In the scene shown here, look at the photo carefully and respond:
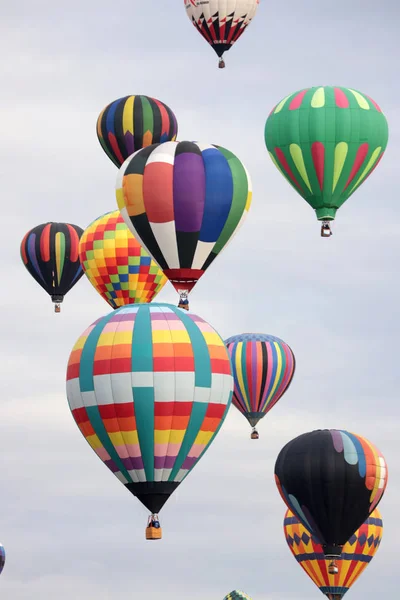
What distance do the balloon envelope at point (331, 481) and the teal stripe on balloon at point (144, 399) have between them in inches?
280

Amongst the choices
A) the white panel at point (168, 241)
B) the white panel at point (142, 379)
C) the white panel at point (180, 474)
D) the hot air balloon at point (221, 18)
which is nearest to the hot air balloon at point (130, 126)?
the hot air balloon at point (221, 18)

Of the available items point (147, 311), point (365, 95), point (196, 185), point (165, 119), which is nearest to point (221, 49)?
point (165, 119)

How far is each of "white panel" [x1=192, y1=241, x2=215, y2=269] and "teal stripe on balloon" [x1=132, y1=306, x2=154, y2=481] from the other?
12.0 feet

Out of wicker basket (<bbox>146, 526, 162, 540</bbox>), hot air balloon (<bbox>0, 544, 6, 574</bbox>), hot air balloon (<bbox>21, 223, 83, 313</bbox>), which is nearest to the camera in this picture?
wicker basket (<bbox>146, 526, 162, 540</bbox>)

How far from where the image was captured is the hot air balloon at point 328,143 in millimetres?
47734

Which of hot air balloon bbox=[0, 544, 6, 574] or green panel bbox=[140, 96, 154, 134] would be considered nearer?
green panel bbox=[140, 96, 154, 134]

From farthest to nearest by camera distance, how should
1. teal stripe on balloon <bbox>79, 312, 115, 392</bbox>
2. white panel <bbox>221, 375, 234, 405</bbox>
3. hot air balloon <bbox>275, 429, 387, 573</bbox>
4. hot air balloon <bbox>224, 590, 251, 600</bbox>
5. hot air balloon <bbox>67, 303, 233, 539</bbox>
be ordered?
hot air balloon <bbox>224, 590, 251, 600</bbox> < hot air balloon <bbox>275, 429, 387, 573</bbox> < white panel <bbox>221, 375, 234, 405</bbox> < teal stripe on balloon <bbox>79, 312, 115, 392</bbox> < hot air balloon <bbox>67, 303, 233, 539</bbox>

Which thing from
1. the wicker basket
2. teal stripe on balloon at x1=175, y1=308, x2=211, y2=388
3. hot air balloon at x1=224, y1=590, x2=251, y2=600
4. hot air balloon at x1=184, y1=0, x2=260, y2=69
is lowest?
the wicker basket

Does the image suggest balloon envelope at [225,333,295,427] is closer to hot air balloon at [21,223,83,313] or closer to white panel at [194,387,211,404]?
hot air balloon at [21,223,83,313]

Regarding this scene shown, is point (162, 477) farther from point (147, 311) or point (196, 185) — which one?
point (196, 185)

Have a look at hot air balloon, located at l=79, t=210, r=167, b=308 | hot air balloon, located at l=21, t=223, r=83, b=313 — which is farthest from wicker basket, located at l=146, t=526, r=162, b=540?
hot air balloon, located at l=21, t=223, r=83, b=313

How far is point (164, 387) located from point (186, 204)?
5.12m

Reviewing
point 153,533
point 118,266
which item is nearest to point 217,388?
point 153,533

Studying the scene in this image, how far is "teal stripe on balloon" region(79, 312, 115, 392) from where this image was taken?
137ft
